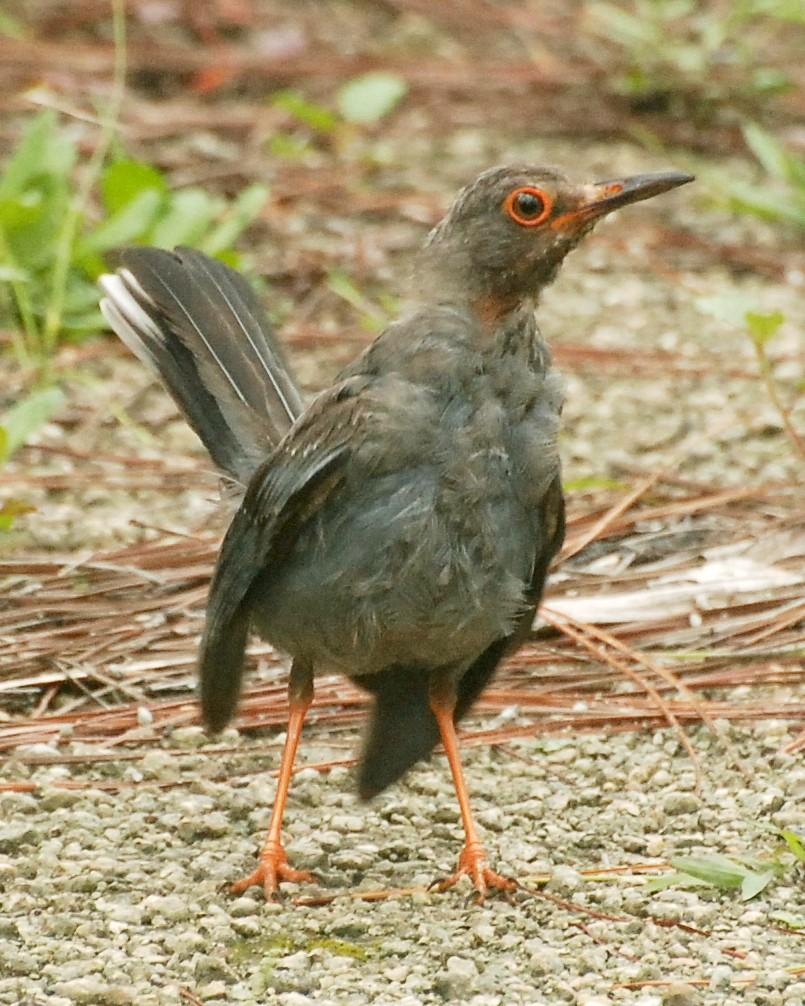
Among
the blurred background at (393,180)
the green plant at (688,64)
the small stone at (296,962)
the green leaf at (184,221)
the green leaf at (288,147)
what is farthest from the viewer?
the green plant at (688,64)

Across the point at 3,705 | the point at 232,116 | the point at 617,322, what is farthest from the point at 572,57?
the point at 3,705

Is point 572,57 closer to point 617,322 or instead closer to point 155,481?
point 617,322

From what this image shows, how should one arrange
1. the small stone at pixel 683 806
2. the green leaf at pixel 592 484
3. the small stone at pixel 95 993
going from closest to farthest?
the small stone at pixel 95 993 → the small stone at pixel 683 806 → the green leaf at pixel 592 484

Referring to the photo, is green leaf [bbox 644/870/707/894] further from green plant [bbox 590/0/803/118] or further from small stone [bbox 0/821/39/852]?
green plant [bbox 590/0/803/118]

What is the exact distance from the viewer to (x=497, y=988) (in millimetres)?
3889

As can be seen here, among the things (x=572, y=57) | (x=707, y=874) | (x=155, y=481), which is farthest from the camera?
(x=572, y=57)

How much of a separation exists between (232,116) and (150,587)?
4.92 meters

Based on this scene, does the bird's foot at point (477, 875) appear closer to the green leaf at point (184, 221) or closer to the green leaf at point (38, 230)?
the green leaf at point (184, 221)

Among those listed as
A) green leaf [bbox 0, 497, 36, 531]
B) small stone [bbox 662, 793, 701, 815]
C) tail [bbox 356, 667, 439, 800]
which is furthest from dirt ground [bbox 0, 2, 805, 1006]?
green leaf [bbox 0, 497, 36, 531]

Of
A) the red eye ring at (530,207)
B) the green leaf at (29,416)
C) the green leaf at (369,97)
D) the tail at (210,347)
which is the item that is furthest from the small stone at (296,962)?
the green leaf at (369,97)

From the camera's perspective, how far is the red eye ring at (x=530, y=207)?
4.64 meters

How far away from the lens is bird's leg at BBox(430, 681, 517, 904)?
4434 mm

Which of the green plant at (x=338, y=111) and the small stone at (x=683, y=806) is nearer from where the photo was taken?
the small stone at (x=683, y=806)

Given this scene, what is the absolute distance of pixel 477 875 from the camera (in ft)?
14.6
